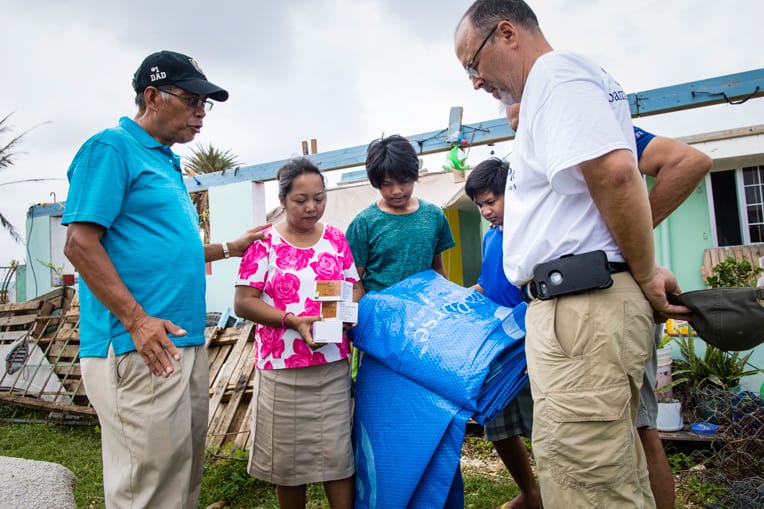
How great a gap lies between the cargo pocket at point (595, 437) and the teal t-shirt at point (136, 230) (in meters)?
1.30

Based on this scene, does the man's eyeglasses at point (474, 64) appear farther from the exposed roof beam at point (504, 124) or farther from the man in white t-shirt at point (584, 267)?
the exposed roof beam at point (504, 124)

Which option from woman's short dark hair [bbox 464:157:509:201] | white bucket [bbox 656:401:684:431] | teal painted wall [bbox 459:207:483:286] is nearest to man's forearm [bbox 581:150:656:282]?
woman's short dark hair [bbox 464:157:509:201]

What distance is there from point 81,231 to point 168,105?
0.63m

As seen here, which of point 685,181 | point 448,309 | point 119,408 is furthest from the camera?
point 448,309


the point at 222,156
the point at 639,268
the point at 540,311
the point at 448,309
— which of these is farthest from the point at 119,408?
the point at 222,156

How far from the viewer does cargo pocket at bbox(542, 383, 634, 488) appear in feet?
4.29

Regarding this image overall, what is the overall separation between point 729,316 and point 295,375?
1576 millimetres

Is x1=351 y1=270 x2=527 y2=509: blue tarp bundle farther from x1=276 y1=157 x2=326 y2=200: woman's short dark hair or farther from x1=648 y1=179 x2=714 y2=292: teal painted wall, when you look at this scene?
x1=648 y1=179 x2=714 y2=292: teal painted wall

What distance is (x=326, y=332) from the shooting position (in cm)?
199

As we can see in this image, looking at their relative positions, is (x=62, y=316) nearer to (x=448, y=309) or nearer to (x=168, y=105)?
(x=168, y=105)

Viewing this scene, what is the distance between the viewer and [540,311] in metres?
1.46

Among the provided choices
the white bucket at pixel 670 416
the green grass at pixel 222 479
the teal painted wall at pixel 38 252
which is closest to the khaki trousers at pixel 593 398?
the green grass at pixel 222 479

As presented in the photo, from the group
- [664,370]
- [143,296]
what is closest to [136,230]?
[143,296]

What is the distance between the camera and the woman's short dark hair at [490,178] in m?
2.53
